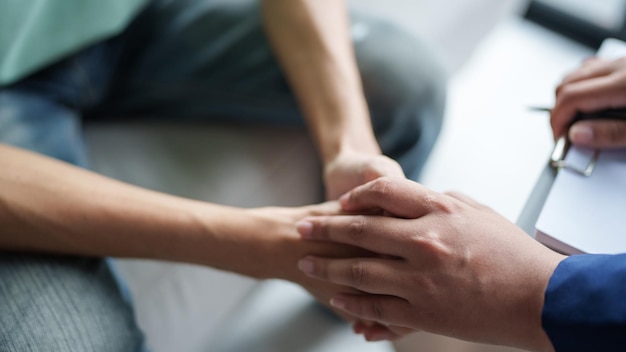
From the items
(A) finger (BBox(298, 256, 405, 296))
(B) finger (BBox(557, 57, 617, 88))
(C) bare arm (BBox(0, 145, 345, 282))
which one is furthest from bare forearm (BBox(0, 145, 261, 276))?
(B) finger (BBox(557, 57, 617, 88))

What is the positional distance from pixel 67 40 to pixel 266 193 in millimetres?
404

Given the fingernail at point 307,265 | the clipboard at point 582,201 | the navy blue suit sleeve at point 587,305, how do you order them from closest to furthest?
the navy blue suit sleeve at point 587,305, the clipboard at point 582,201, the fingernail at point 307,265

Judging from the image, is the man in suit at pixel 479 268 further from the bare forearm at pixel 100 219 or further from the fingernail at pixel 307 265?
the bare forearm at pixel 100 219

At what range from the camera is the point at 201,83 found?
972 millimetres

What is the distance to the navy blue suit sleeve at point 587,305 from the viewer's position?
518mm

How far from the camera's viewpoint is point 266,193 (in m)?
0.96

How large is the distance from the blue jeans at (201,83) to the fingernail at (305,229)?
29 cm

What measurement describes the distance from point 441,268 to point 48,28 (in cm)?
70

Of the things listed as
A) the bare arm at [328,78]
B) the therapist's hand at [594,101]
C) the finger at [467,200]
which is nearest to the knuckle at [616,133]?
the therapist's hand at [594,101]

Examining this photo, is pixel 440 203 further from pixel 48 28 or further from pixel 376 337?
pixel 48 28

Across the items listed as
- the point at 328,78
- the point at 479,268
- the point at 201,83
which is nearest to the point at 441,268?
the point at 479,268

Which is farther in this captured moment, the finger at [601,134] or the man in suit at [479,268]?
the finger at [601,134]

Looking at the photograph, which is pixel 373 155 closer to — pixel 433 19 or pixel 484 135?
pixel 484 135

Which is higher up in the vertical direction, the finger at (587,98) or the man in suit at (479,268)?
the finger at (587,98)
